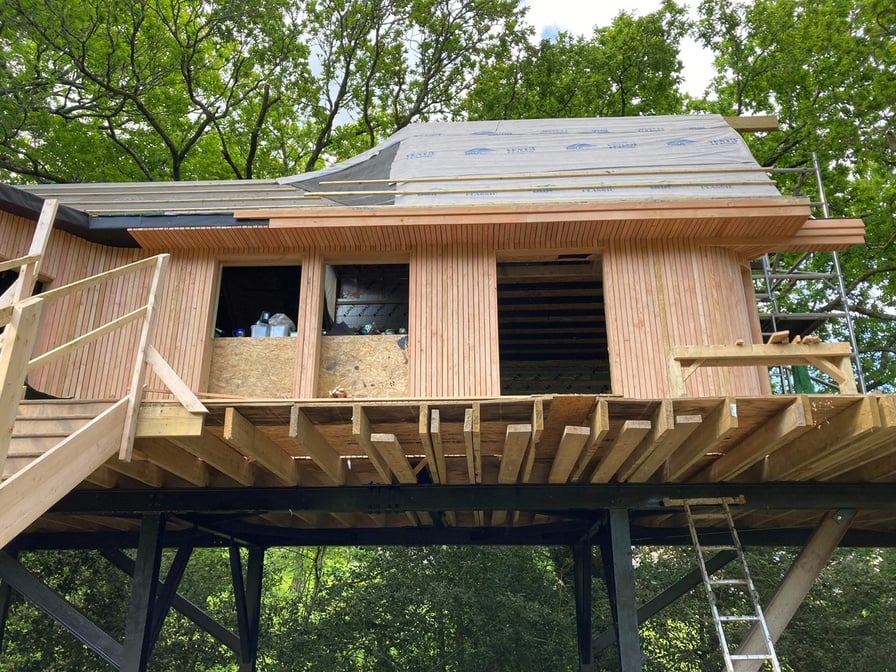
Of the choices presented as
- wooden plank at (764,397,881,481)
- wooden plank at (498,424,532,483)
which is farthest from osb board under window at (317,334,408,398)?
wooden plank at (764,397,881,481)

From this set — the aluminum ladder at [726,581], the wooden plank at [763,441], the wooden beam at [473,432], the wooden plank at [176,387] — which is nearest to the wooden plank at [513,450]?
the wooden beam at [473,432]

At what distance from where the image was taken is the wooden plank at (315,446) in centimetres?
445

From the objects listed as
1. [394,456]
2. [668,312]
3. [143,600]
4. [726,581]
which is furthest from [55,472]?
[668,312]

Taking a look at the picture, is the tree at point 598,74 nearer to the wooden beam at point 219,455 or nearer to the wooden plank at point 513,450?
the wooden plank at point 513,450

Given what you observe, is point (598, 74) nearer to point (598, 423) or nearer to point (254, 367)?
point (254, 367)

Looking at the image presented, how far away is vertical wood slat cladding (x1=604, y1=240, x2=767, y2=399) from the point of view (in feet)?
22.3

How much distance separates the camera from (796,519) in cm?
751

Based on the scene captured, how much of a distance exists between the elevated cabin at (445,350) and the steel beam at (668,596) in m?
0.44

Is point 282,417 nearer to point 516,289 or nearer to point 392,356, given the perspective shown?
point 392,356

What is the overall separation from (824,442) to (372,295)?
5972mm

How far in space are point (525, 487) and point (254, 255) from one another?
4.29 m

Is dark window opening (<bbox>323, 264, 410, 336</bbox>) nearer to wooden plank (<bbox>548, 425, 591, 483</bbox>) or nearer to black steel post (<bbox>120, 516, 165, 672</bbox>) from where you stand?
black steel post (<bbox>120, 516, 165, 672</bbox>)

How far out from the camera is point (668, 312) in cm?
714

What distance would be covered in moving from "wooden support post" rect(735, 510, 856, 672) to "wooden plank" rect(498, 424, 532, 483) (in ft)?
7.47
